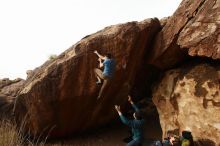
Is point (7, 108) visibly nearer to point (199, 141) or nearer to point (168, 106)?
point (168, 106)

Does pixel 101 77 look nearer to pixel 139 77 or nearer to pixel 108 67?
pixel 108 67

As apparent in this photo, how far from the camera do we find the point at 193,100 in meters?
13.5

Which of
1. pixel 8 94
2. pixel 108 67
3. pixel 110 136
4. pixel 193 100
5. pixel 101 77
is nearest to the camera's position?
pixel 193 100

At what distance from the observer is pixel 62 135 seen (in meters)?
16.4

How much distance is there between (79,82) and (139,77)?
8.94ft

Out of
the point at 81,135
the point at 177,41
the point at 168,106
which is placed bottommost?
the point at 81,135

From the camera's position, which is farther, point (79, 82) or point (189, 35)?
point (79, 82)

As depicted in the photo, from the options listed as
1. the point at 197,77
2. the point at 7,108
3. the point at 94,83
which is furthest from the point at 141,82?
the point at 7,108

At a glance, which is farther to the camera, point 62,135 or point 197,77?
point 62,135

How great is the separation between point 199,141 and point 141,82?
4755 millimetres

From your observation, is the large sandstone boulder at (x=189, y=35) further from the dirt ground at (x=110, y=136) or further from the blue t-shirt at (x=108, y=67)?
the dirt ground at (x=110, y=136)

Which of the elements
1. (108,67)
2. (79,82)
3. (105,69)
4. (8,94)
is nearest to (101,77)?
(105,69)

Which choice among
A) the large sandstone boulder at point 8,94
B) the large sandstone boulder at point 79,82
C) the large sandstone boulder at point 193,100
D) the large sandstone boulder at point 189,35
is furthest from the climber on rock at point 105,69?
the large sandstone boulder at point 8,94

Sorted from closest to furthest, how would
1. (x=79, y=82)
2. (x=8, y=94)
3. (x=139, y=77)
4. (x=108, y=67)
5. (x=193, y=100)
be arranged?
(x=193, y=100) < (x=108, y=67) < (x=79, y=82) < (x=139, y=77) < (x=8, y=94)
